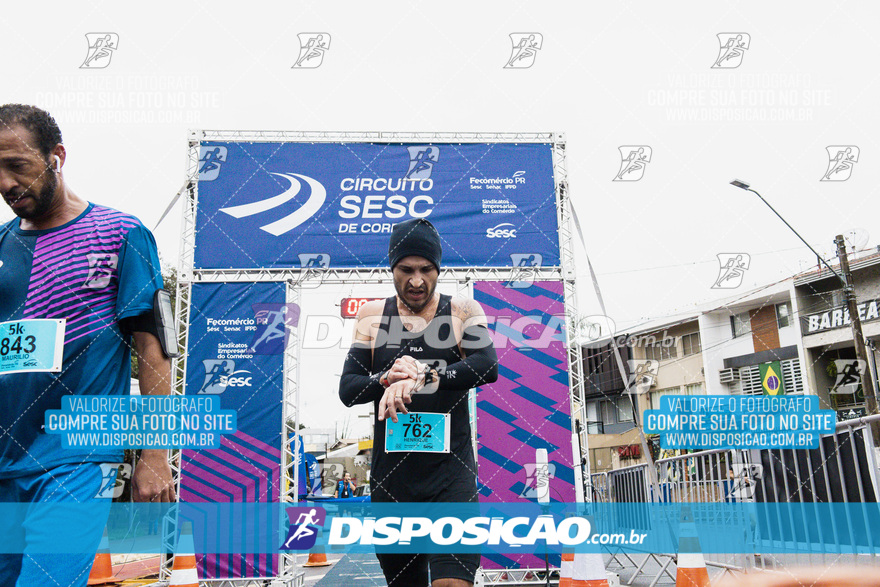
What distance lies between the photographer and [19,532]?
2.07 meters

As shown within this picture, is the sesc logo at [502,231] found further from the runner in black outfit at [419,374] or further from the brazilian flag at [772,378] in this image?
the brazilian flag at [772,378]

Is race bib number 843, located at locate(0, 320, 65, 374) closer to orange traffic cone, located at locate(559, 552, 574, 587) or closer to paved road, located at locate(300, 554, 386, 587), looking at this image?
orange traffic cone, located at locate(559, 552, 574, 587)

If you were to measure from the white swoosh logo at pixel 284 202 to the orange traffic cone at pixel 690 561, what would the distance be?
626cm

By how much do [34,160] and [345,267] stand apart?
6.80 meters

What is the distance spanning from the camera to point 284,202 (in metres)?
9.25

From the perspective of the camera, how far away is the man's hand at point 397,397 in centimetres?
291

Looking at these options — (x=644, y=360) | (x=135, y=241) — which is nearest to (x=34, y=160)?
(x=135, y=241)

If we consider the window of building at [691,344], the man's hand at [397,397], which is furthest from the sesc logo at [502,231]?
the window of building at [691,344]

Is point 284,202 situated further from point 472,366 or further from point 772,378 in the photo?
point 772,378

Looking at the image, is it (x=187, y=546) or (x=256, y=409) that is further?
(x=256, y=409)

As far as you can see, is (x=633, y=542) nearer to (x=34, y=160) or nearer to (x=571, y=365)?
(x=571, y=365)

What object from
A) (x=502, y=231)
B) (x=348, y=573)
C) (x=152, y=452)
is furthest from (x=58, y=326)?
(x=348, y=573)

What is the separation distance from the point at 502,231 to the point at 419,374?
6488 mm

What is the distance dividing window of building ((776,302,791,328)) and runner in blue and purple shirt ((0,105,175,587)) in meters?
26.4
